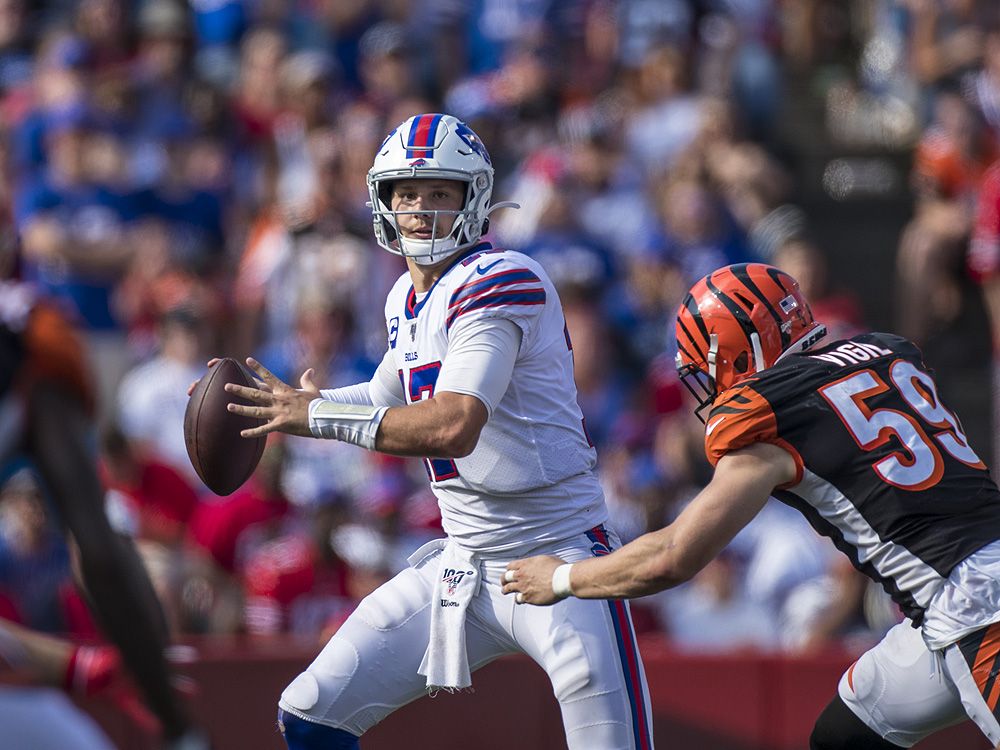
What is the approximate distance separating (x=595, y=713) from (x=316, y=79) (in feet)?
20.1

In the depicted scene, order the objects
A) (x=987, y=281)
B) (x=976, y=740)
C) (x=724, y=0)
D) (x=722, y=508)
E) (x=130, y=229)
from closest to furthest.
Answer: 1. (x=722, y=508)
2. (x=976, y=740)
3. (x=987, y=281)
4. (x=130, y=229)
5. (x=724, y=0)

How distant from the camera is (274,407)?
4531 millimetres

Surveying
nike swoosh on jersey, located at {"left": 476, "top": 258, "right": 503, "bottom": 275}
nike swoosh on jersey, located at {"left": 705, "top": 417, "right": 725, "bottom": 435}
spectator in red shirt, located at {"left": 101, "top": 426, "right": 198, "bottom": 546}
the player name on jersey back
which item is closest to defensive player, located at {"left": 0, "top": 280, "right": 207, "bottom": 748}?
nike swoosh on jersey, located at {"left": 476, "top": 258, "right": 503, "bottom": 275}

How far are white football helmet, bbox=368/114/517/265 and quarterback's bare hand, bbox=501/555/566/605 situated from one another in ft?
3.15

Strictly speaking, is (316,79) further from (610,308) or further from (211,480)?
(211,480)

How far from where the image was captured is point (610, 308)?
30.1 feet

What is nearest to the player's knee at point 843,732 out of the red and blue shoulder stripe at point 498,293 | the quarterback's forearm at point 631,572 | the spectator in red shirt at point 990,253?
the quarterback's forearm at point 631,572

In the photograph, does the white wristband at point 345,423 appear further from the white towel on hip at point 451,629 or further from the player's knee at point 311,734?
the player's knee at point 311,734

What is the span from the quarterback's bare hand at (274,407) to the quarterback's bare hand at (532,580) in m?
0.68

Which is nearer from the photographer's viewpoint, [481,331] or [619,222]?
[481,331]

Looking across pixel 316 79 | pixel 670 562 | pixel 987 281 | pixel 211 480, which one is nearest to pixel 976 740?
pixel 987 281

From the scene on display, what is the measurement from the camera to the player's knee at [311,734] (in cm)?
480

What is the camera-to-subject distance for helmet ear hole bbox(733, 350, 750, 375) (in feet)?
14.8

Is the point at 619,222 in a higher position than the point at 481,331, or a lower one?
higher
